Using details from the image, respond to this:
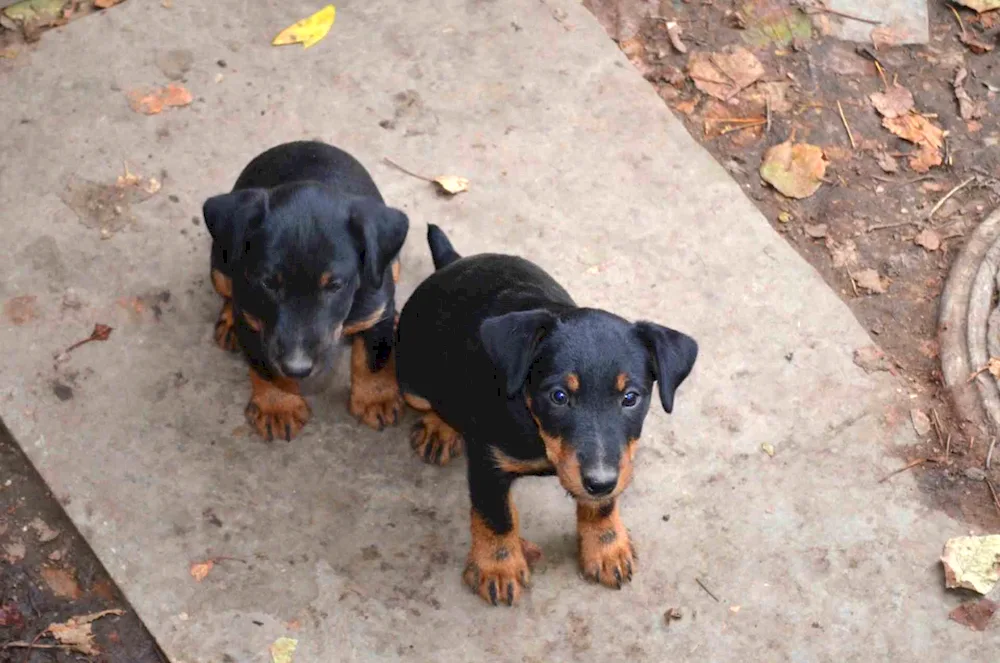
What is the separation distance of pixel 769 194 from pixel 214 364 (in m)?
2.98

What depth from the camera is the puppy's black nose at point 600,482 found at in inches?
153

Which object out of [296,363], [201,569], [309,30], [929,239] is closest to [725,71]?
[929,239]

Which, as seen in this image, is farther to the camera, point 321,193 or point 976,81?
point 976,81

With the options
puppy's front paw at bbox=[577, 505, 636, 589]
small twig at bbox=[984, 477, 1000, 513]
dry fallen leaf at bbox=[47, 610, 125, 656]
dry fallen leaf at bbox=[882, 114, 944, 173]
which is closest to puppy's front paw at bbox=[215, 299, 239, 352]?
dry fallen leaf at bbox=[47, 610, 125, 656]

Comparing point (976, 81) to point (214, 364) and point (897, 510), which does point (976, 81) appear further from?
point (214, 364)

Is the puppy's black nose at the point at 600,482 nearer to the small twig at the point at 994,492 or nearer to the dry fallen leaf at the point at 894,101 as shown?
the small twig at the point at 994,492

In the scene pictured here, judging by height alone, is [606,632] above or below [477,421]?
below

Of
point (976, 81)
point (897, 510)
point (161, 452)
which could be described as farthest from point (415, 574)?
point (976, 81)

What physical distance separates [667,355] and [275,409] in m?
1.96

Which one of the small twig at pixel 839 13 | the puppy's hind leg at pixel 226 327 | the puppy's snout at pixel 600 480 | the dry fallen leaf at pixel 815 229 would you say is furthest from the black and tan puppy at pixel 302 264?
the small twig at pixel 839 13

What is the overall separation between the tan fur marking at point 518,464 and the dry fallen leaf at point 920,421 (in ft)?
6.57

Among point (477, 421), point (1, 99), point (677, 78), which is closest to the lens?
point (477, 421)

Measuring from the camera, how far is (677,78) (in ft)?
22.5

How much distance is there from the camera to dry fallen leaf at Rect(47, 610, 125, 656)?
4.71 m
